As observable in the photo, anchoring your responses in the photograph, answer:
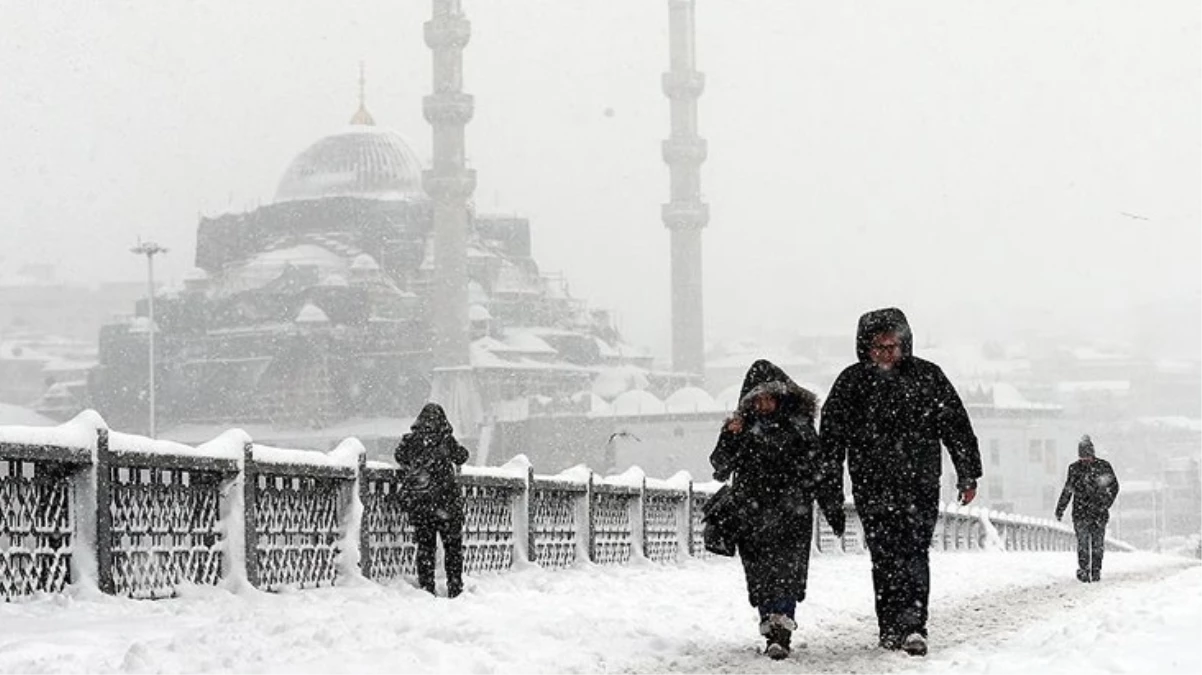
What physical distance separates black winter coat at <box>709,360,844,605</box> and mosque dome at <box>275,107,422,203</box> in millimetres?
95274

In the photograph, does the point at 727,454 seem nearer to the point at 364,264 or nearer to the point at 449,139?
the point at 449,139

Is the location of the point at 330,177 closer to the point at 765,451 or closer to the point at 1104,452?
the point at 1104,452

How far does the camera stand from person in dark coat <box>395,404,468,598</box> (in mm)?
10078

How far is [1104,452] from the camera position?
125875mm

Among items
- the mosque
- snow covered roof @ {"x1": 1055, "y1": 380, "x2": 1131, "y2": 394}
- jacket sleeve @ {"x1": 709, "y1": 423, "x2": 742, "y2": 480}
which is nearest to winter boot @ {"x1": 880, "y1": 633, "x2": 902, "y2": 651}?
jacket sleeve @ {"x1": 709, "y1": 423, "x2": 742, "y2": 480}

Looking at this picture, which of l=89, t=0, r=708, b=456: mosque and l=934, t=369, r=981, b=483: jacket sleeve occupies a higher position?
l=89, t=0, r=708, b=456: mosque

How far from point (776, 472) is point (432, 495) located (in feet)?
11.1

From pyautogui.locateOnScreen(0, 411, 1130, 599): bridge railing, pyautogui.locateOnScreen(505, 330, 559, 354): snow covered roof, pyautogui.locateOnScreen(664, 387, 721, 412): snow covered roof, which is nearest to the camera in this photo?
pyautogui.locateOnScreen(0, 411, 1130, 599): bridge railing

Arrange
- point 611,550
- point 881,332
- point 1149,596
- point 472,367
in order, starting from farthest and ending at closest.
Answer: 1. point 472,367
2. point 611,550
3. point 1149,596
4. point 881,332

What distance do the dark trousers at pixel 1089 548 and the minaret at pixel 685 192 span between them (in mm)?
77760

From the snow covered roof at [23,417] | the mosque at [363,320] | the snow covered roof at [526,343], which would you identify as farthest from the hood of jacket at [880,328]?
the snow covered roof at [23,417]

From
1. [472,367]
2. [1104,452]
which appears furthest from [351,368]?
[1104,452]

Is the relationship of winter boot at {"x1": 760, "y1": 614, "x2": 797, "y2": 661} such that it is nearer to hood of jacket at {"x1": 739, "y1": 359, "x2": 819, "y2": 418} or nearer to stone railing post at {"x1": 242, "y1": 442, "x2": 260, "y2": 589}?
hood of jacket at {"x1": 739, "y1": 359, "x2": 819, "y2": 418}

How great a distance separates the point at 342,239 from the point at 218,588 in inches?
3677
